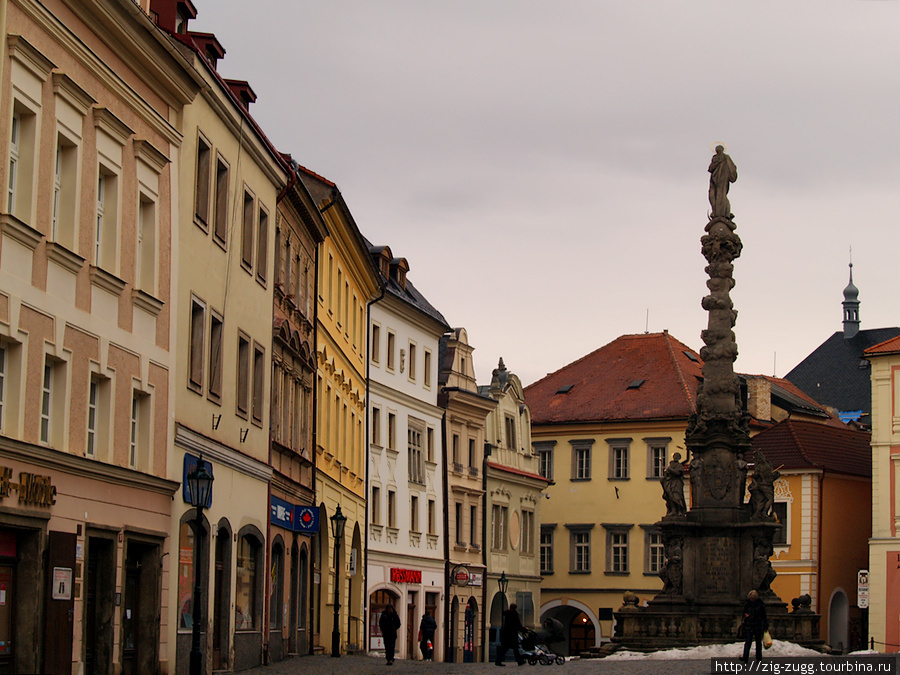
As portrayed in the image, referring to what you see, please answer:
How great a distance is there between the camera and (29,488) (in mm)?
19391

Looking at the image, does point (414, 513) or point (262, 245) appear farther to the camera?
point (414, 513)

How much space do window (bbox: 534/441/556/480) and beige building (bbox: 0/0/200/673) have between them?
52325 millimetres

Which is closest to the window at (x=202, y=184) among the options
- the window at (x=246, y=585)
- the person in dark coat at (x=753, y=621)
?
the window at (x=246, y=585)

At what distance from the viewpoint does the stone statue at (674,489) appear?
36281 mm

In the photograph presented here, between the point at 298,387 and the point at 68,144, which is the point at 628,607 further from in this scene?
the point at 68,144

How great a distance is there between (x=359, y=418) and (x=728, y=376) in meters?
17.2

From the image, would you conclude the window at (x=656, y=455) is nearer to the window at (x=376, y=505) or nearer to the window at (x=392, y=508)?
the window at (x=392, y=508)

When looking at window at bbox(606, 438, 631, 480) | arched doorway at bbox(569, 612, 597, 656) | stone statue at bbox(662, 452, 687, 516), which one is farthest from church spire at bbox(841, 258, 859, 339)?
stone statue at bbox(662, 452, 687, 516)

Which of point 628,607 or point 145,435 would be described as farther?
point 628,607

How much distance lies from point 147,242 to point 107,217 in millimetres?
1844

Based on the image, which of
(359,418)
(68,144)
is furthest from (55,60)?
(359,418)

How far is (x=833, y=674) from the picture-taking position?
85.7 ft

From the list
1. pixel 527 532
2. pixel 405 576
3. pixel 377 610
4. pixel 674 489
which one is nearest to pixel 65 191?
pixel 674 489

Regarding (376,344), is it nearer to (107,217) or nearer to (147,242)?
(147,242)
